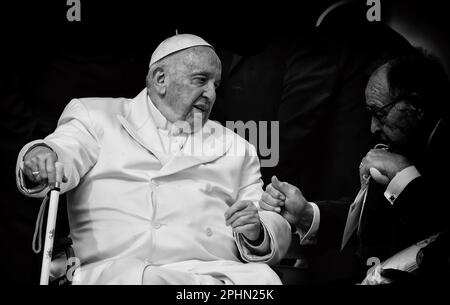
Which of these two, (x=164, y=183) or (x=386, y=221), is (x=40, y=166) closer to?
(x=164, y=183)

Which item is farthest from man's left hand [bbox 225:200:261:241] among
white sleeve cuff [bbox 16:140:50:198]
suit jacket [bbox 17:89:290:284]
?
white sleeve cuff [bbox 16:140:50:198]

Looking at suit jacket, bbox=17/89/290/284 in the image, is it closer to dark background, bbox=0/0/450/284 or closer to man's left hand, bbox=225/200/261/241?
man's left hand, bbox=225/200/261/241

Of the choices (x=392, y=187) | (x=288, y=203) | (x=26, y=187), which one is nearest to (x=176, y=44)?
(x=288, y=203)

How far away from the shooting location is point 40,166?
3428mm

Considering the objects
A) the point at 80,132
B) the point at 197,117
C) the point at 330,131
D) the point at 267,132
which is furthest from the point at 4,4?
the point at 330,131

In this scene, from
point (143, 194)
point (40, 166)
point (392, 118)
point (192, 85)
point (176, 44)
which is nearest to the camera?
point (40, 166)

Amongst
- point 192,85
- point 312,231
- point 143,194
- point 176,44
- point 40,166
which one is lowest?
point 312,231

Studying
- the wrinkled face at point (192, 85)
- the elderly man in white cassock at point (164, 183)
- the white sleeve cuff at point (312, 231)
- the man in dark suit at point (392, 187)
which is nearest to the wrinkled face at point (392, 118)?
the man in dark suit at point (392, 187)

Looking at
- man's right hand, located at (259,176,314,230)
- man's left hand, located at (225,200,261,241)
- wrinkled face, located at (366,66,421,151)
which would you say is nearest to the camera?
man's left hand, located at (225,200,261,241)

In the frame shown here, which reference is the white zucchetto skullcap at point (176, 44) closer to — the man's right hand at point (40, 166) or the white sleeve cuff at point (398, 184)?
the man's right hand at point (40, 166)

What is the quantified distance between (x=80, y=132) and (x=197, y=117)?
0.59 meters

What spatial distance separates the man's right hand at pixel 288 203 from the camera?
387 centimetres

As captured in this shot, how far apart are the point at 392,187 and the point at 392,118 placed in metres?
0.39

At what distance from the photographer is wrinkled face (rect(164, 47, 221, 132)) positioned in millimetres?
3926
